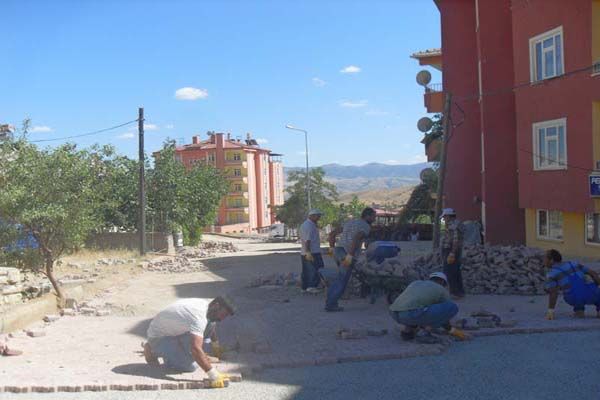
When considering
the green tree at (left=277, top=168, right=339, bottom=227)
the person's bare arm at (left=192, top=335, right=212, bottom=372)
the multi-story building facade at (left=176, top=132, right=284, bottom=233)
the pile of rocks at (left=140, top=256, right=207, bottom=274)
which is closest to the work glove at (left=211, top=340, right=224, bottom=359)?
the person's bare arm at (left=192, top=335, right=212, bottom=372)

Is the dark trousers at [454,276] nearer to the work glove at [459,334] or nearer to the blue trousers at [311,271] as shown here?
the blue trousers at [311,271]

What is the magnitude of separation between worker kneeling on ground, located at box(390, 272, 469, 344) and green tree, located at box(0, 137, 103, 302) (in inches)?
278

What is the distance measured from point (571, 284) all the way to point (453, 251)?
244cm

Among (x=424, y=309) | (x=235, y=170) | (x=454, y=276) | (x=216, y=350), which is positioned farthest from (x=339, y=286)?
(x=235, y=170)

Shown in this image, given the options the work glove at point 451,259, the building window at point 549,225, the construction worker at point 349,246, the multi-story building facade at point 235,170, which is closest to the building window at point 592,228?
the building window at point 549,225

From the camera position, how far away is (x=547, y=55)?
65.0 feet

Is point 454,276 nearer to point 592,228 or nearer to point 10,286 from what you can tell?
point 10,286

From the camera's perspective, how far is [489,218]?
24766 millimetres

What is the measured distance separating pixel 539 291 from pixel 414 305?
5697 mm

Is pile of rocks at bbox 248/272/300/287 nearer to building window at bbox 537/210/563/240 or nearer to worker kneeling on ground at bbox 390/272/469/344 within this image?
worker kneeling on ground at bbox 390/272/469/344

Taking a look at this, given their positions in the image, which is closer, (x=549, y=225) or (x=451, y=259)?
(x=451, y=259)

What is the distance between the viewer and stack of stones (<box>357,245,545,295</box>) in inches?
491

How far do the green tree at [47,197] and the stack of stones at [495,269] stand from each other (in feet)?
18.4

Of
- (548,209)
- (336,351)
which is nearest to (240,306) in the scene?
(336,351)
